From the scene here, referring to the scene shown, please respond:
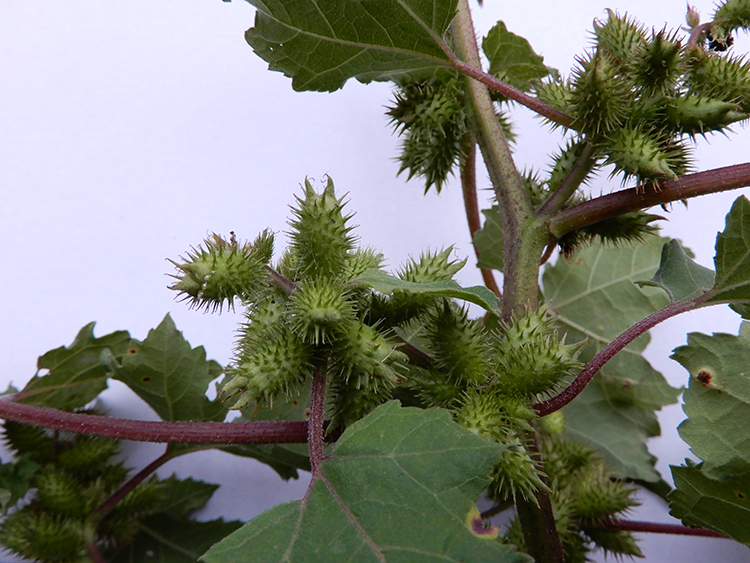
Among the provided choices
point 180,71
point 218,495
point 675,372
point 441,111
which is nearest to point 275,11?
point 441,111

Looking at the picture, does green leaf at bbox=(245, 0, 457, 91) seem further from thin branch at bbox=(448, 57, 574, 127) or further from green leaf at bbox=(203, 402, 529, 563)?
green leaf at bbox=(203, 402, 529, 563)

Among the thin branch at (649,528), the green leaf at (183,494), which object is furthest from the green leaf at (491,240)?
the green leaf at (183,494)

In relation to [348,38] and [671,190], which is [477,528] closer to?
[671,190]

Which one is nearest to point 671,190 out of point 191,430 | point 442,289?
point 442,289

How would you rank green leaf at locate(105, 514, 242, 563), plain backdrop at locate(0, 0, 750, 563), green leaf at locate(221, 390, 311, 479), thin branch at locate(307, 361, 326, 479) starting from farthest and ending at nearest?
plain backdrop at locate(0, 0, 750, 563) → green leaf at locate(105, 514, 242, 563) → green leaf at locate(221, 390, 311, 479) → thin branch at locate(307, 361, 326, 479)

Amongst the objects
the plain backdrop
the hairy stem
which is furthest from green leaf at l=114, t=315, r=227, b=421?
the hairy stem
